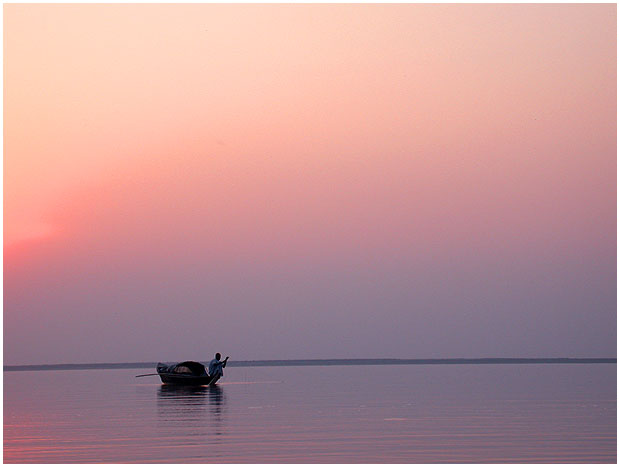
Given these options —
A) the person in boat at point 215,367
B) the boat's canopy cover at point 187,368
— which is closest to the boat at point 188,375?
the boat's canopy cover at point 187,368

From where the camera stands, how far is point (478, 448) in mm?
32719

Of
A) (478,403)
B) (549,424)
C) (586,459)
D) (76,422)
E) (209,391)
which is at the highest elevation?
(209,391)

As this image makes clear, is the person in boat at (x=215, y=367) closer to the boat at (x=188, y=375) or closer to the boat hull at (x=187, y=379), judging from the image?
the boat at (x=188, y=375)

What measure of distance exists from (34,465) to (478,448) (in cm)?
1307

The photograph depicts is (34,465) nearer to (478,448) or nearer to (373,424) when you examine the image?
(478,448)

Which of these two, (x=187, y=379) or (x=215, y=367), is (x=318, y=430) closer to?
(x=215, y=367)

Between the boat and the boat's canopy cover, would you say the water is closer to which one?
the boat

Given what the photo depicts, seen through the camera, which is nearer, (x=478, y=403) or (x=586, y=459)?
(x=586, y=459)

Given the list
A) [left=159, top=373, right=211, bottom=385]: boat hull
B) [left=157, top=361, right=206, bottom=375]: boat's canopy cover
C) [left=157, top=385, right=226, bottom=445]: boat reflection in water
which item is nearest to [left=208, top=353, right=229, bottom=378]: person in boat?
[left=159, top=373, right=211, bottom=385]: boat hull

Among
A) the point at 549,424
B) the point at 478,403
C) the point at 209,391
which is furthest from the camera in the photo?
the point at 209,391

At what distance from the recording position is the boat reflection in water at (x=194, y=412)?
3941 centimetres

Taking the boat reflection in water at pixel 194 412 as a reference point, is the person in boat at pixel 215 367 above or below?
above

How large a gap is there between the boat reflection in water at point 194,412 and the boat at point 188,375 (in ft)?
2.97

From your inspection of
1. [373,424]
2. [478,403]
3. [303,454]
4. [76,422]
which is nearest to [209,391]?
[478,403]
